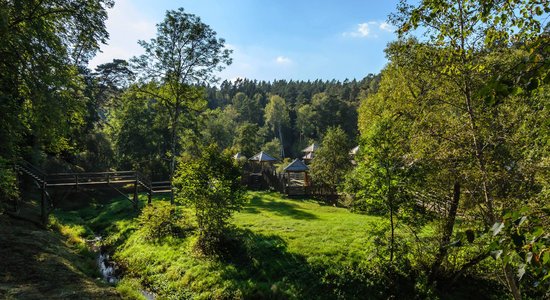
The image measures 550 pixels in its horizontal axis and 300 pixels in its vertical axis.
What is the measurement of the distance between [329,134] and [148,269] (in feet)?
67.5

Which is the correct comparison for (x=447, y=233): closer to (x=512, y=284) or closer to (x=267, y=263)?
(x=512, y=284)

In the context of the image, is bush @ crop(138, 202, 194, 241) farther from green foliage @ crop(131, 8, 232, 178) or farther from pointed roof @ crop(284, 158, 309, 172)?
pointed roof @ crop(284, 158, 309, 172)

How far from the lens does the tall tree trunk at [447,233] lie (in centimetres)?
938

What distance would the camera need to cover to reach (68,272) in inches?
467

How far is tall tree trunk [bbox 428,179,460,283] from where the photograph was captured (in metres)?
9.38

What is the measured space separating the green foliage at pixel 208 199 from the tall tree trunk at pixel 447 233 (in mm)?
8000

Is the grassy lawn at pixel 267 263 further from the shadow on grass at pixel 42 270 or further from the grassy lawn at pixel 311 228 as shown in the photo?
the shadow on grass at pixel 42 270

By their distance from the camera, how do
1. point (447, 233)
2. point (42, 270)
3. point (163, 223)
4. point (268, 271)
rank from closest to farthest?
point (447, 233) < point (42, 270) < point (268, 271) < point (163, 223)

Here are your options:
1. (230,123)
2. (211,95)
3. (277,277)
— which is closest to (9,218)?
(277,277)

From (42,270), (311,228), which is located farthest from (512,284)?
(42,270)

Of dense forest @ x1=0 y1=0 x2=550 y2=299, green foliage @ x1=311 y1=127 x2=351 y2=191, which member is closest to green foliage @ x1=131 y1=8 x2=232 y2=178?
dense forest @ x1=0 y1=0 x2=550 y2=299

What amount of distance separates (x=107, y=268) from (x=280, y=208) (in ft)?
39.0

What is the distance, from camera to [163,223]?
16.9 m

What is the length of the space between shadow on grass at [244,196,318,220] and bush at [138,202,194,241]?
6.02 metres
